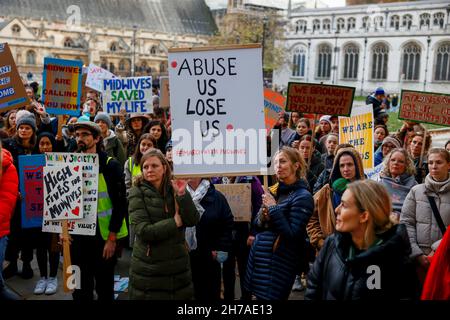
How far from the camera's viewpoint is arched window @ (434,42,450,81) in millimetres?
47312

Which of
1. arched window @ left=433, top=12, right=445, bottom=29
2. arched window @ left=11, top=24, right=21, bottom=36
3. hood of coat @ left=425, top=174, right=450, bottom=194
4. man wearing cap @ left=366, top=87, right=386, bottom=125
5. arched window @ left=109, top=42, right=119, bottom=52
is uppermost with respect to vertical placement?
arched window @ left=433, top=12, right=445, bottom=29

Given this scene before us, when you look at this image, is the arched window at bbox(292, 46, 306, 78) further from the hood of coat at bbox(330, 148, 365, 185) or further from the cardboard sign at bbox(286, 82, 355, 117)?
the hood of coat at bbox(330, 148, 365, 185)

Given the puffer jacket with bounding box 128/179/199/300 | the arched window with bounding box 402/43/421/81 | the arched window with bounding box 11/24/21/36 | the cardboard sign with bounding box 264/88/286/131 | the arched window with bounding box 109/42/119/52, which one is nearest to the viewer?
the puffer jacket with bounding box 128/179/199/300

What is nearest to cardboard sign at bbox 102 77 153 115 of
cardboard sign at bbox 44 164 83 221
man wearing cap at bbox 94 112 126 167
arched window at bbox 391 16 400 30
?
man wearing cap at bbox 94 112 126 167

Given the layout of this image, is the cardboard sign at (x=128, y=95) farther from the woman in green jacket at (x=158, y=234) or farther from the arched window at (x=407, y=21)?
the arched window at (x=407, y=21)

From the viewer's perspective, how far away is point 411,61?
50.7 m

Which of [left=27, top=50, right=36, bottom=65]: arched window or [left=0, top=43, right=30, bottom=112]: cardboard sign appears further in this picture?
[left=27, top=50, right=36, bottom=65]: arched window

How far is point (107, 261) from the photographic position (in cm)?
404

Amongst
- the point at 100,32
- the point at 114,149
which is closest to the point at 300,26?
the point at 100,32

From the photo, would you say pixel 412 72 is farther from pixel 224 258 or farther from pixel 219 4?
pixel 224 258

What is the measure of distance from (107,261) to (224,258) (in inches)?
38.9

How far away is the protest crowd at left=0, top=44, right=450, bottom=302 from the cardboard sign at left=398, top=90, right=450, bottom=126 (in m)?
2.07

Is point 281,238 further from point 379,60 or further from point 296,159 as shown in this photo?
point 379,60
